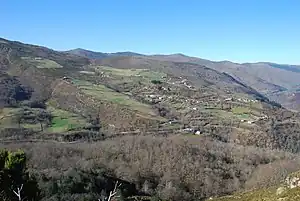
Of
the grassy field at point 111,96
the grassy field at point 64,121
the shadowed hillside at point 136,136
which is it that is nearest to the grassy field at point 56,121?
the grassy field at point 64,121

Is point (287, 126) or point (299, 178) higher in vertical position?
point (299, 178)

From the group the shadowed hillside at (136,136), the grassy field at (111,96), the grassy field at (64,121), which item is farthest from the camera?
the grassy field at (111,96)

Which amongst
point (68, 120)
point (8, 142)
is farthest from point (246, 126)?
point (8, 142)

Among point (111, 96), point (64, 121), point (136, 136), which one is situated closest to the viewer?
point (136, 136)

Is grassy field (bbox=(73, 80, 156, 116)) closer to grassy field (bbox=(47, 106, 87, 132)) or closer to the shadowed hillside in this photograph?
the shadowed hillside

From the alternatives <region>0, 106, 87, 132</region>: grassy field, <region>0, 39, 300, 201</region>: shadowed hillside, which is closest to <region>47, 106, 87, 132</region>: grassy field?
<region>0, 106, 87, 132</region>: grassy field

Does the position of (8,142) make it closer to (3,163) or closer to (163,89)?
(3,163)

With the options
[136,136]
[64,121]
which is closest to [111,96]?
[64,121]

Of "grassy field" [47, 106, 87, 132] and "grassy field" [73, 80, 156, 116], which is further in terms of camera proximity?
"grassy field" [73, 80, 156, 116]

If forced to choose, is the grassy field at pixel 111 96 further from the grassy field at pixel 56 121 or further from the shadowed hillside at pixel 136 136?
the grassy field at pixel 56 121

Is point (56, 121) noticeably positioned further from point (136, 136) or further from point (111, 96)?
point (111, 96)

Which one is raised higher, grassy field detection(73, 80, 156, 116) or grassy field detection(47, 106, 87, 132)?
grassy field detection(73, 80, 156, 116)
